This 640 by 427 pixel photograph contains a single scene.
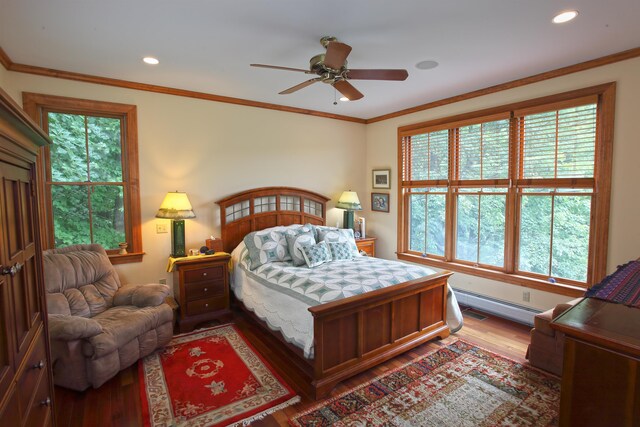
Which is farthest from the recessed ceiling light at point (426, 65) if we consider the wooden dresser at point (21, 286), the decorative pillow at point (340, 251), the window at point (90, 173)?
the window at point (90, 173)

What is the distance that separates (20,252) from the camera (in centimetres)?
127

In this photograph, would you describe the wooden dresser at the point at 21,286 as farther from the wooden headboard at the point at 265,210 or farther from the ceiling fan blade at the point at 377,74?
the wooden headboard at the point at 265,210

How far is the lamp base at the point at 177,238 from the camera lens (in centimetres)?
382

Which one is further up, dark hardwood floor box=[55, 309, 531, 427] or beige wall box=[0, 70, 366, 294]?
beige wall box=[0, 70, 366, 294]

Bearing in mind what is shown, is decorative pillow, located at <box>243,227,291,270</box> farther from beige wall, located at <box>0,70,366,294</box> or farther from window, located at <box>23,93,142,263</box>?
window, located at <box>23,93,142,263</box>

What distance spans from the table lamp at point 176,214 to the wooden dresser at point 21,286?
7.11 feet

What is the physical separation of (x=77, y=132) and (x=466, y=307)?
16.9 feet

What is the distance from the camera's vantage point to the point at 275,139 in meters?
4.80

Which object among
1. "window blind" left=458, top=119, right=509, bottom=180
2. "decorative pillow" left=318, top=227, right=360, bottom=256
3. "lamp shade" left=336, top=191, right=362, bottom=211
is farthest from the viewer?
"lamp shade" left=336, top=191, right=362, bottom=211

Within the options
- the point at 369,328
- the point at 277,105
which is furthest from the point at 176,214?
the point at 369,328

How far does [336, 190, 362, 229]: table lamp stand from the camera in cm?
514

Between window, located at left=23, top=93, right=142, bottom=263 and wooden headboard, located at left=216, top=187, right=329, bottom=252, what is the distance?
3.49 ft

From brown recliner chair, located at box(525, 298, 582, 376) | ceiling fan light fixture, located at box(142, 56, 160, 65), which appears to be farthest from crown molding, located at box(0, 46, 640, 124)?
brown recliner chair, located at box(525, 298, 582, 376)

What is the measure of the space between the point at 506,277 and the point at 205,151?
13.2 feet
